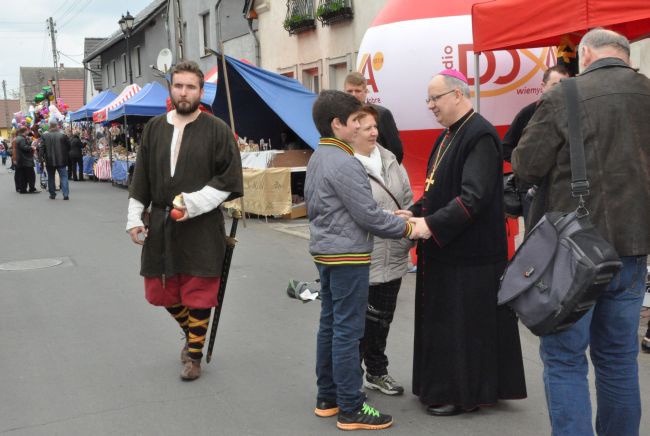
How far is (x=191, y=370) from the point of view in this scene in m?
4.68

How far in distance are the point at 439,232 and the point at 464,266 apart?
23cm

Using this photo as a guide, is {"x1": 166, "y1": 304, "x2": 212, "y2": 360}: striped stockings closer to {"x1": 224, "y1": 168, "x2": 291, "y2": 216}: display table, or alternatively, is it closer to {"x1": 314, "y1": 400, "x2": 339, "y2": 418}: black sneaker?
{"x1": 314, "y1": 400, "x2": 339, "y2": 418}: black sneaker

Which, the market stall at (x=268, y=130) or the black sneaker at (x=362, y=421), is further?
the market stall at (x=268, y=130)

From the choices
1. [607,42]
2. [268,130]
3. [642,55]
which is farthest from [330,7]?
[607,42]

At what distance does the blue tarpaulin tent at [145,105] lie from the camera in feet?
67.6

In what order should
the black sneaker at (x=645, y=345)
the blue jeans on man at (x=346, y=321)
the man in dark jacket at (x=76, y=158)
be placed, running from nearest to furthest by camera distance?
the blue jeans on man at (x=346, y=321) < the black sneaker at (x=645, y=345) < the man in dark jacket at (x=76, y=158)

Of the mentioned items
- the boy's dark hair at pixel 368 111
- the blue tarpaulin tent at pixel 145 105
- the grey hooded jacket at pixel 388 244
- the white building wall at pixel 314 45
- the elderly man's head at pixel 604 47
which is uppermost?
the white building wall at pixel 314 45

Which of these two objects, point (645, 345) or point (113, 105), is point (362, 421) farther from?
point (113, 105)

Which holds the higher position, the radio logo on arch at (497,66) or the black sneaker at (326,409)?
the radio logo on arch at (497,66)

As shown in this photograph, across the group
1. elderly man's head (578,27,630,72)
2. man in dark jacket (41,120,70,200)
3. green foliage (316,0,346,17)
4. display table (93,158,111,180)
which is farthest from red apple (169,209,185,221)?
display table (93,158,111,180)

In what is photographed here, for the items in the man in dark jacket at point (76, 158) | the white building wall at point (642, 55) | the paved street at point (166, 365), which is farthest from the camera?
the man in dark jacket at point (76, 158)

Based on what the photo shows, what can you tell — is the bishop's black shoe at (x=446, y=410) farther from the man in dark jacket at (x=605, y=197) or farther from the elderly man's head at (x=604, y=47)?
the elderly man's head at (x=604, y=47)

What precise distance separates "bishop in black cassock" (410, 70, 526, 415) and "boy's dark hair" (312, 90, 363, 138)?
41 centimetres

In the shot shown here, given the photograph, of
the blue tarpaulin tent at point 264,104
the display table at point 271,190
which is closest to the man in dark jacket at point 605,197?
the display table at point 271,190
